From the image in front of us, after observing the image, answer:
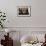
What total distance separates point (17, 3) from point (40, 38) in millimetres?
1183

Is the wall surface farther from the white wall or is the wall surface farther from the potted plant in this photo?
the potted plant

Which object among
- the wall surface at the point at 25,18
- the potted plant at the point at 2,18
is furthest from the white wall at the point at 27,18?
the potted plant at the point at 2,18

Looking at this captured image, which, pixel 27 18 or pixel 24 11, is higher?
pixel 24 11

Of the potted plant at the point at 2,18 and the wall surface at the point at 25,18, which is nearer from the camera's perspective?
the potted plant at the point at 2,18

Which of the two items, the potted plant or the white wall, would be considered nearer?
the potted plant

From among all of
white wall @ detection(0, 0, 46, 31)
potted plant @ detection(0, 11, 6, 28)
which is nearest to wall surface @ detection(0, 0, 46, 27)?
white wall @ detection(0, 0, 46, 31)

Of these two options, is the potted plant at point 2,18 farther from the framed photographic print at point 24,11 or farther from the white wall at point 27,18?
the framed photographic print at point 24,11

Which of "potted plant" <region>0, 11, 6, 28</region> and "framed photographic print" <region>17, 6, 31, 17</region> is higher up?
"framed photographic print" <region>17, 6, 31, 17</region>

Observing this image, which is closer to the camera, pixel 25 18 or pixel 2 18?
pixel 2 18

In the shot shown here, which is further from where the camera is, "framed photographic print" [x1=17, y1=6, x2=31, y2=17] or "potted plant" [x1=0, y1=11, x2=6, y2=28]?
"framed photographic print" [x1=17, y1=6, x2=31, y2=17]

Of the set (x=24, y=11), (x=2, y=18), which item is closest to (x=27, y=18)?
(x=24, y=11)

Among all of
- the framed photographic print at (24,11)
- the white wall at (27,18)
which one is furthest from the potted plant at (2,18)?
the framed photographic print at (24,11)

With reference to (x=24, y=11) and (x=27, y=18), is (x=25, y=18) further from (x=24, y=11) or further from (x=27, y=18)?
(x=24, y=11)

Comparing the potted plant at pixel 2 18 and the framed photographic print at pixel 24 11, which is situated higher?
the framed photographic print at pixel 24 11
